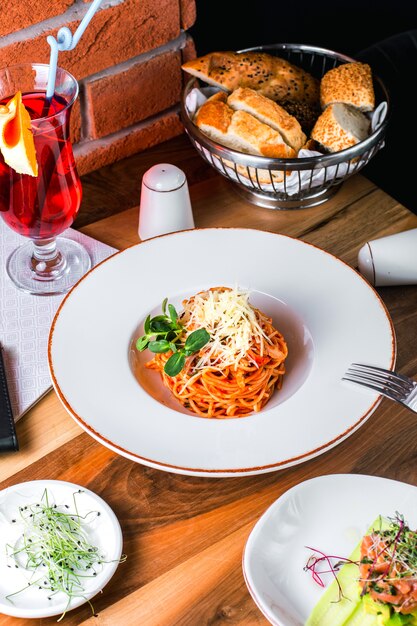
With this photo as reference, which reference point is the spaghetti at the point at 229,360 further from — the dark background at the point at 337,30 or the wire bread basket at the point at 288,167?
the dark background at the point at 337,30

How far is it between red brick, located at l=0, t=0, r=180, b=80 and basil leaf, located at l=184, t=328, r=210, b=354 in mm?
709

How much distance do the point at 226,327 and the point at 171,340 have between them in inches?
3.4

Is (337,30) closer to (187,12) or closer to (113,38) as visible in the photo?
(187,12)

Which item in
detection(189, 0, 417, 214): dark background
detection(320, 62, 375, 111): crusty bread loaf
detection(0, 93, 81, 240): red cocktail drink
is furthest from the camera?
detection(189, 0, 417, 214): dark background

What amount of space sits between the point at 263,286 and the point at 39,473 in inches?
19.1

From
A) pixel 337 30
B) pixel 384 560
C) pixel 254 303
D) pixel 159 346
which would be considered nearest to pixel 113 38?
pixel 254 303

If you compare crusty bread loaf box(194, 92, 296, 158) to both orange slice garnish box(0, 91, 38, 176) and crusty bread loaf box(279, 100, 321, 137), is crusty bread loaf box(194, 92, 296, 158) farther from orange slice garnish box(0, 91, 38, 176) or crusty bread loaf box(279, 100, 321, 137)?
orange slice garnish box(0, 91, 38, 176)

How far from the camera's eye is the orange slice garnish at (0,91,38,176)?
43.7 inches

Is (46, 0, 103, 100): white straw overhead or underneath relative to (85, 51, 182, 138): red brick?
overhead

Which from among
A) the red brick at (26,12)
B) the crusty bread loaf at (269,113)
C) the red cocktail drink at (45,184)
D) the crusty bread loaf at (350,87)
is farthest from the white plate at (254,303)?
the red brick at (26,12)

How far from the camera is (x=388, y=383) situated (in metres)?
1.12

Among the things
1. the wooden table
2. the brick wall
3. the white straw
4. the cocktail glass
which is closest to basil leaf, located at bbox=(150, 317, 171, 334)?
the wooden table

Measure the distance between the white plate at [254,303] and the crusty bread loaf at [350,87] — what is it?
1.21 feet

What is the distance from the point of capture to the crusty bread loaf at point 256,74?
5.16 feet
